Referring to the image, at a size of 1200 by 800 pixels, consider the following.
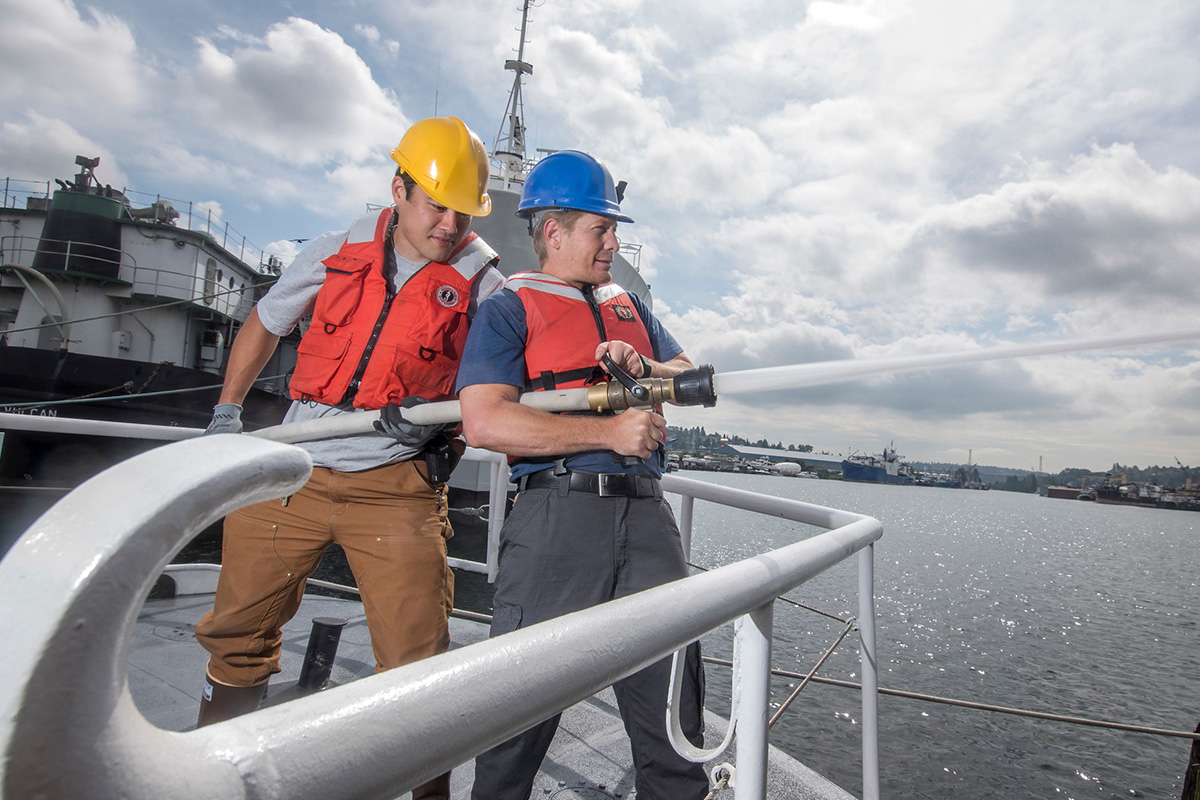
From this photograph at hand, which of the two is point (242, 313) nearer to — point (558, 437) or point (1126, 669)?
point (558, 437)

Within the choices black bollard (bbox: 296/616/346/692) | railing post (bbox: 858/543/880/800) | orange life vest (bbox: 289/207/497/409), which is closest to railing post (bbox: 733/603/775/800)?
railing post (bbox: 858/543/880/800)

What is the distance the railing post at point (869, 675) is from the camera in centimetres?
185

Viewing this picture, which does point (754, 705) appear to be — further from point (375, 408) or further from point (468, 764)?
point (468, 764)

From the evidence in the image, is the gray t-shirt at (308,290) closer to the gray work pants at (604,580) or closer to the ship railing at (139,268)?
the gray work pants at (604,580)

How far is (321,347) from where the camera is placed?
227cm

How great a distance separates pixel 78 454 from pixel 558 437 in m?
15.4

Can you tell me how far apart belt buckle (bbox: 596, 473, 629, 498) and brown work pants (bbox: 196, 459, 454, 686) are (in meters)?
0.67

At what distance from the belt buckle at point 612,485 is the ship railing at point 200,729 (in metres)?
1.22

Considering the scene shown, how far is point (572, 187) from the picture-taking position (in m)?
2.07

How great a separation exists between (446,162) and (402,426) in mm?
970

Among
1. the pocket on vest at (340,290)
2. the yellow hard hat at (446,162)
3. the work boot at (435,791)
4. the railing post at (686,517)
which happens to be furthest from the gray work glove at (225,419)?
the railing post at (686,517)

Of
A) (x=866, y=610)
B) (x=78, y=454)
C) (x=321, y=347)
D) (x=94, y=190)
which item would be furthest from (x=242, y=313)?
(x=866, y=610)

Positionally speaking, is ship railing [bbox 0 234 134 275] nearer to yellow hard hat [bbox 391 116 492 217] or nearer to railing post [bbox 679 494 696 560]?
yellow hard hat [bbox 391 116 492 217]

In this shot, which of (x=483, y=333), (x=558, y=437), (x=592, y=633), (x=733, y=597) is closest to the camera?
(x=592, y=633)
